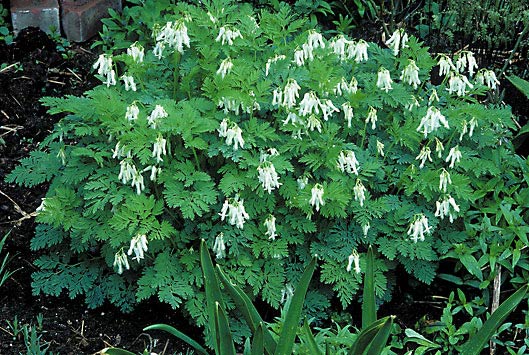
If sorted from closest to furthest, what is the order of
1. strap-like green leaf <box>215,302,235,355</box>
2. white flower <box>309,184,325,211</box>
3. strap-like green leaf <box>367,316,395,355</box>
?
strap-like green leaf <box>367,316,395,355</box> < strap-like green leaf <box>215,302,235,355</box> < white flower <box>309,184,325,211</box>

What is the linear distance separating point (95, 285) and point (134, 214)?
608 millimetres

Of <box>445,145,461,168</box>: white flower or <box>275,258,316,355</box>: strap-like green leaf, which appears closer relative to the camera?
<box>275,258,316,355</box>: strap-like green leaf

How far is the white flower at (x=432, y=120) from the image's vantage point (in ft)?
12.6

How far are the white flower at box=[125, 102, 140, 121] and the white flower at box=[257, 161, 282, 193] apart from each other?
61cm

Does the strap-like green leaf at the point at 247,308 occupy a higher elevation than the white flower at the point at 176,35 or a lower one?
lower

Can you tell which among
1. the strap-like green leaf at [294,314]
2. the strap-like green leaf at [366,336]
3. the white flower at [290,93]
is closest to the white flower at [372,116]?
the white flower at [290,93]

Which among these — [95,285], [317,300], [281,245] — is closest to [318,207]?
[281,245]

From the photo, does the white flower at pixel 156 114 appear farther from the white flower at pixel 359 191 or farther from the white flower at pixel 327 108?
the white flower at pixel 359 191

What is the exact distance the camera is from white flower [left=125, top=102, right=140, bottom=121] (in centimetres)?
368

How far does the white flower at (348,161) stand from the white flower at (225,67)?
0.66 metres

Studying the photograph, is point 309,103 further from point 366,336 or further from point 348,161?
point 366,336

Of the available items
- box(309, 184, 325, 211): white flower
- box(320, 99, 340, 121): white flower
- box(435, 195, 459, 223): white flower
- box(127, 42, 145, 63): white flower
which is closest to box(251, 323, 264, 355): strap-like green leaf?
box(309, 184, 325, 211): white flower

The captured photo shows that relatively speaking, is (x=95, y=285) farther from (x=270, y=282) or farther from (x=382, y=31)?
(x=382, y=31)

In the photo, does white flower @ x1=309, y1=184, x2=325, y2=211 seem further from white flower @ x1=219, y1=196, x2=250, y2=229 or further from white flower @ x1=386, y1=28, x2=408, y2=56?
white flower @ x1=386, y1=28, x2=408, y2=56
